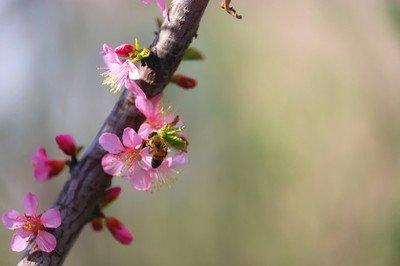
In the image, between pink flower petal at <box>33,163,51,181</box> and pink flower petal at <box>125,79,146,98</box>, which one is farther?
pink flower petal at <box>33,163,51,181</box>

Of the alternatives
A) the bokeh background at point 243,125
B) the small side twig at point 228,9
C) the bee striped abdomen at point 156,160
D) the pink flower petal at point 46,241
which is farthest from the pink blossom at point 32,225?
the bokeh background at point 243,125

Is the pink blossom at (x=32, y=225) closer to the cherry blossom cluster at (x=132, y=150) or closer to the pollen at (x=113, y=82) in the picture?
the cherry blossom cluster at (x=132, y=150)

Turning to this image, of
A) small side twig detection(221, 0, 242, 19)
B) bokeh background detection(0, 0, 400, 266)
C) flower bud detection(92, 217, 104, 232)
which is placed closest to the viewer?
small side twig detection(221, 0, 242, 19)

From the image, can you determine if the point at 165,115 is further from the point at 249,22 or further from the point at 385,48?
the point at 249,22

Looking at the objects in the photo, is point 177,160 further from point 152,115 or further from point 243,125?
point 243,125

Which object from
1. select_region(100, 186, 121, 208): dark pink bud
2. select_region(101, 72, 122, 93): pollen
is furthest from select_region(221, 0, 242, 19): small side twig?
select_region(100, 186, 121, 208): dark pink bud

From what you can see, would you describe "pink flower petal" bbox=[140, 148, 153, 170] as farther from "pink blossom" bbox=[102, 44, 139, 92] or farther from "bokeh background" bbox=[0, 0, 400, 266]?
"bokeh background" bbox=[0, 0, 400, 266]

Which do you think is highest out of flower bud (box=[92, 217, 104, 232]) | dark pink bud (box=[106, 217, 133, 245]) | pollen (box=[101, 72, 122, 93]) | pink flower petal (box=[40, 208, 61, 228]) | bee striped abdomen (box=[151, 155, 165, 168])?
pollen (box=[101, 72, 122, 93])
